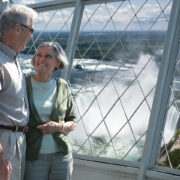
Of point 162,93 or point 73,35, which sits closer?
point 162,93

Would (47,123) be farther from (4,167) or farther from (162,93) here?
(162,93)

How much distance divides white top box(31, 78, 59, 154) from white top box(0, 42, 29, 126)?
0.60 ft

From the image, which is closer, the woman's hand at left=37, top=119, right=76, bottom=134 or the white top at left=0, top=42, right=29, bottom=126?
the white top at left=0, top=42, right=29, bottom=126

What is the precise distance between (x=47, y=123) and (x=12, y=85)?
0.31 metres

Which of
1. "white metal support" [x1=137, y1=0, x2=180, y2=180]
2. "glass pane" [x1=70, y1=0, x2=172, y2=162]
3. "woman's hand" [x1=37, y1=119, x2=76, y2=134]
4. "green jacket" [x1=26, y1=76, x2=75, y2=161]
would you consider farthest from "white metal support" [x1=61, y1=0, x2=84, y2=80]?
"woman's hand" [x1=37, y1=119, x2=76, y2=134]

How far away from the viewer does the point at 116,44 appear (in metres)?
2.81

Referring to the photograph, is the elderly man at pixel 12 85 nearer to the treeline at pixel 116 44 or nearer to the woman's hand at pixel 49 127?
the woman's hand at pixel 49 127

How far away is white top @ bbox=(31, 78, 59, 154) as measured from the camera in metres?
1.74

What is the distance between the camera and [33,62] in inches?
73.9

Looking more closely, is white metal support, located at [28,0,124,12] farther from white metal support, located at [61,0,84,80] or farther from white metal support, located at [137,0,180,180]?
white metal support, located at [137,0,180,180]

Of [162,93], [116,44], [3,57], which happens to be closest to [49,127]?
[3,57]

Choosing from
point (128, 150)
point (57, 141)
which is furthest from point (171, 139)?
point (57, 141)

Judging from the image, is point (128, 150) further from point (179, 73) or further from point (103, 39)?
point (103, 39)

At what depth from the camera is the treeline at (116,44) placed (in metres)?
2.60
